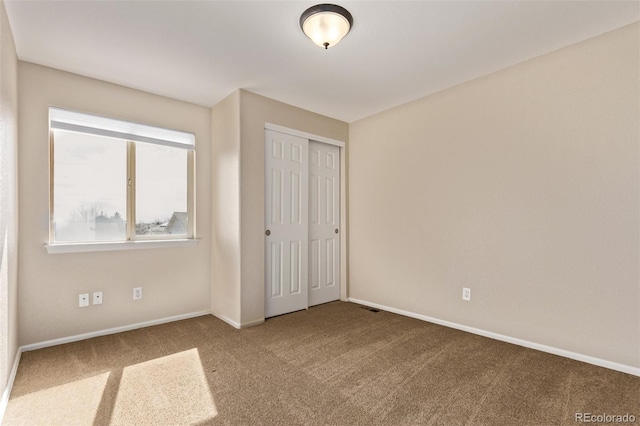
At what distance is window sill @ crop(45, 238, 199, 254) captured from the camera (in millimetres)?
2689

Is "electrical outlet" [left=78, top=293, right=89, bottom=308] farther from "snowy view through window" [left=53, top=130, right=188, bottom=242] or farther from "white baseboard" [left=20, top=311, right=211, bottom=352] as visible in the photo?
"snowy view through window" [left=53, top=130, right=188, bottom=242]

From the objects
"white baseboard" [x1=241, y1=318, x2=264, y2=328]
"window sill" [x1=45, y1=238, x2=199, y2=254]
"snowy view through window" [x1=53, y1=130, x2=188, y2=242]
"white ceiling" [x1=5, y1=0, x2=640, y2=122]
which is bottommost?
"white baseboard" [x1=241, y1=318, x2=264, y2=328]

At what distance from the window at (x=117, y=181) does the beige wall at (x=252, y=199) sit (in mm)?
782

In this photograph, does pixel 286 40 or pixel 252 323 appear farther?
pixel 252 323

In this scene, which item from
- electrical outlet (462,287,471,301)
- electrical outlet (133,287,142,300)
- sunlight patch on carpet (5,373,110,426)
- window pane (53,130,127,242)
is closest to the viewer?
sunlight patch on carpet (5,373,110,426)

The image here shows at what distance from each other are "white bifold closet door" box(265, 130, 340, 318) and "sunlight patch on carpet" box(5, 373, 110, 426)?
1.73 meters

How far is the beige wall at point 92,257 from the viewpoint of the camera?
2602 millimetres

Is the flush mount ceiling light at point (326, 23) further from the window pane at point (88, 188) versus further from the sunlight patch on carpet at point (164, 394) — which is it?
the sunlight patch on carpet at point (164, 394)

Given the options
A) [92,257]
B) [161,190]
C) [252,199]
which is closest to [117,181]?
[161,190]

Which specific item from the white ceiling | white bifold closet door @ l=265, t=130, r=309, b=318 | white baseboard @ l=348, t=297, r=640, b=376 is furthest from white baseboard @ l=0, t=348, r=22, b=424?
white baseboard @ l=348, t=297, r=640, b=376

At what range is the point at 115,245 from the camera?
2.99 m

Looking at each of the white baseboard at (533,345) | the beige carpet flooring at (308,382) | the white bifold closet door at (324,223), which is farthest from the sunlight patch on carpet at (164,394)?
the white baseboard at (533,345)

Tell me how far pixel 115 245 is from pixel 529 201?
380cm

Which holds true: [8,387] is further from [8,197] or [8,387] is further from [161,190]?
[161,190]
